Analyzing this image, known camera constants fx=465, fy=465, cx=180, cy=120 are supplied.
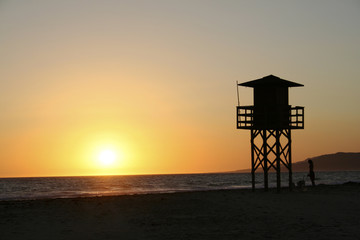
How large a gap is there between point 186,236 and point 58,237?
4.52 m

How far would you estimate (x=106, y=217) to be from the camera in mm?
20172

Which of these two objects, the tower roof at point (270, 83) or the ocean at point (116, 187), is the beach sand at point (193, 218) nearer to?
the tower roof at point (270, 83)

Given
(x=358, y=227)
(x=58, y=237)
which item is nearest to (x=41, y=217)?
(x=58, y=237)

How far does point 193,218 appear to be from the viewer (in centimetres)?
1967

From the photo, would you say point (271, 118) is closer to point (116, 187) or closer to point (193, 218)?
point (193, 218)

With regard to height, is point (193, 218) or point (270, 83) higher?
point (270, 83)

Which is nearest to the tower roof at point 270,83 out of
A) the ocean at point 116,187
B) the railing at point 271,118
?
the railing at point 271,118

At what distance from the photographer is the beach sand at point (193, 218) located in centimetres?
1653

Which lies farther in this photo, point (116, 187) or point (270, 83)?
point (116, 187)

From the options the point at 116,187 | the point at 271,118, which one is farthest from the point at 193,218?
the point at 116,187

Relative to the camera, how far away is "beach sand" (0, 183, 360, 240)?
16531mm

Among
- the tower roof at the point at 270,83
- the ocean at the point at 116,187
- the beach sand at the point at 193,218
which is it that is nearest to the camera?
the beach sand at the point at 193,218

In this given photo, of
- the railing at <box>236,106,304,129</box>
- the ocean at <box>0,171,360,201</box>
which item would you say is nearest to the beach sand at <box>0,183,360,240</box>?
the railing at <box>236,106,304,129</box>

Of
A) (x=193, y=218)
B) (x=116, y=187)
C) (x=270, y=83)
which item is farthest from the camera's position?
(x=116, y=187)
